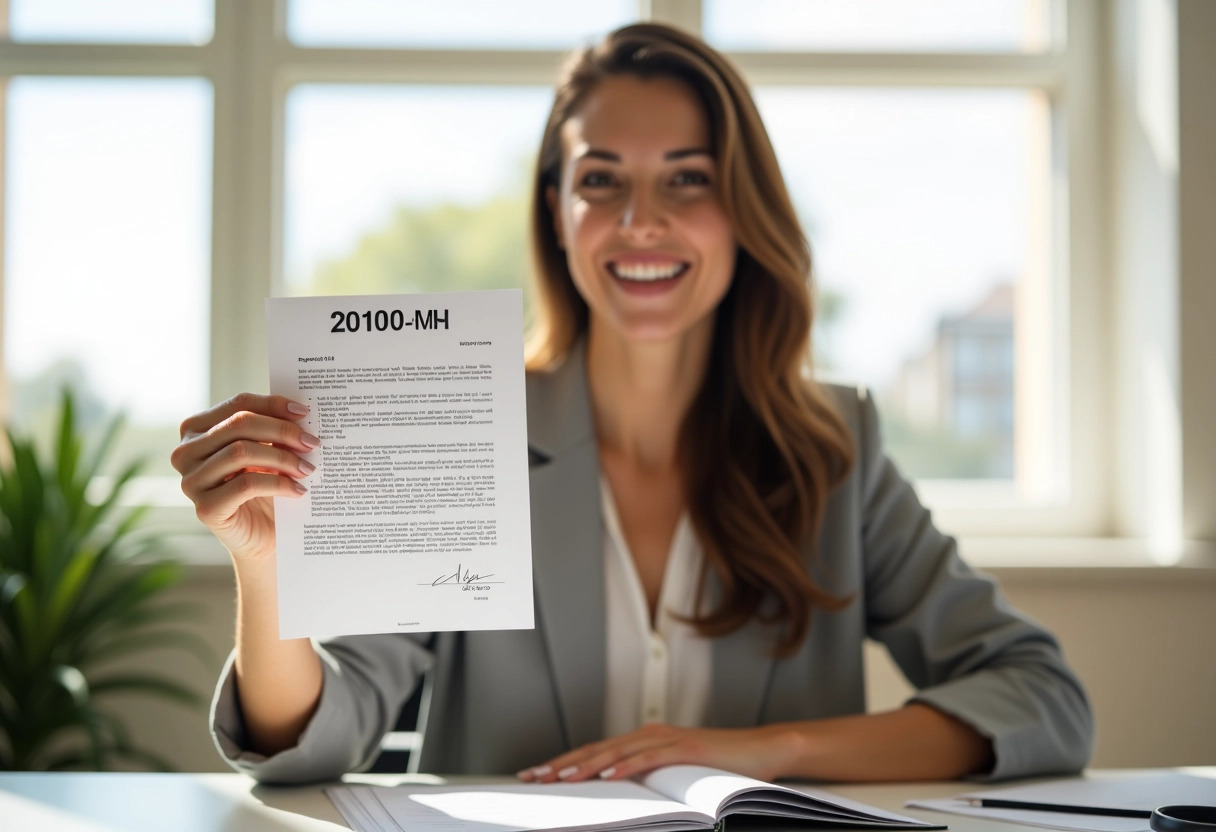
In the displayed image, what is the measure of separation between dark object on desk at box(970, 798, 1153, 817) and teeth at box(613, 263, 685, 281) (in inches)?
31.9

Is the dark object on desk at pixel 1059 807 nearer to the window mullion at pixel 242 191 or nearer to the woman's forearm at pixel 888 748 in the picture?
the woman's forearm at pixel 888 748

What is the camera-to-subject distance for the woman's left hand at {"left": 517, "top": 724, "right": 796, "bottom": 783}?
3.65ft

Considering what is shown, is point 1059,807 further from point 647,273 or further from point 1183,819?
point 647,273

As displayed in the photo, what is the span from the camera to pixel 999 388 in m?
2.95

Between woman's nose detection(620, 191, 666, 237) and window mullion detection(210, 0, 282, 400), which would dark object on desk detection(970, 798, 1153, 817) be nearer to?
woman's nose detection(620, 191, 666, 237)

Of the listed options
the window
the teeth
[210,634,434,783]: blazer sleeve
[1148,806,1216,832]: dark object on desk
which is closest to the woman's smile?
the teeth

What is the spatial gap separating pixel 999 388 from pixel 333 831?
2477 millimetres

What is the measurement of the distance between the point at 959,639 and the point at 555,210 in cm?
87

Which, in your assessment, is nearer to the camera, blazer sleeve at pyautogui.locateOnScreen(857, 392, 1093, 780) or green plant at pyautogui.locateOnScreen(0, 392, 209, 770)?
blazer sleeve at pyautogui.locateOnScreen(857, 392, 1093, 780)

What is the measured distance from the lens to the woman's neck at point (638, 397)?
1665mm

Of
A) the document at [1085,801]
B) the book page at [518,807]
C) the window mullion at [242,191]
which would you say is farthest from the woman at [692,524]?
the window mullion at [242,191]

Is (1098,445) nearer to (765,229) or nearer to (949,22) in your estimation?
(949,22)

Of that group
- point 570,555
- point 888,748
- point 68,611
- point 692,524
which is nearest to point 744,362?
point 692,524

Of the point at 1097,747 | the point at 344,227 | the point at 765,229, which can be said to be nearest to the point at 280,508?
the point at 765,229
